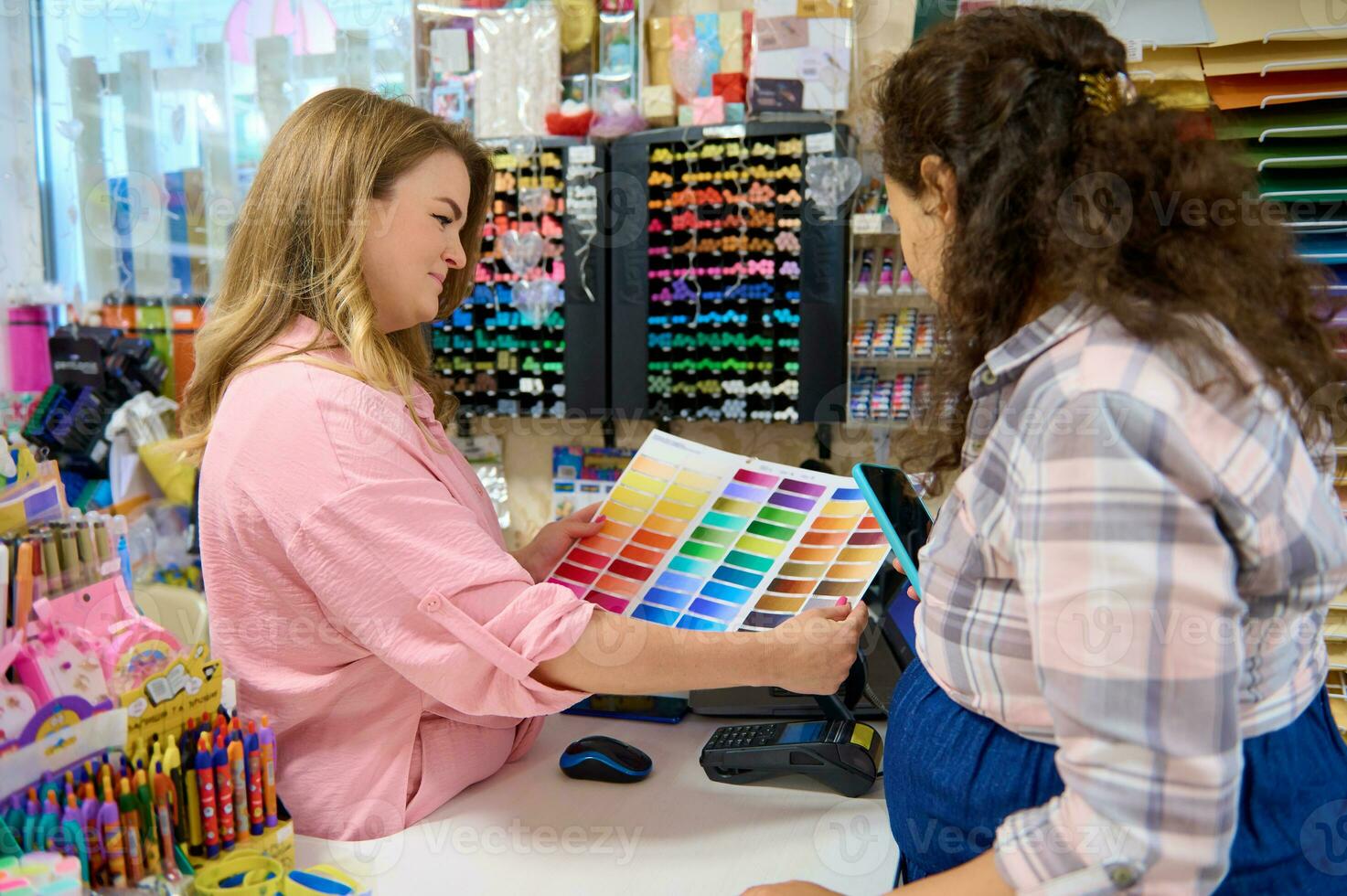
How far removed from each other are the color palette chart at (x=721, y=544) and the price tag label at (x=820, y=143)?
5.03 feet

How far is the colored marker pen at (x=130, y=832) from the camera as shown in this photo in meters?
0.97

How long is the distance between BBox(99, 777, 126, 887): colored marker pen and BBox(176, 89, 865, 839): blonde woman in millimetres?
310

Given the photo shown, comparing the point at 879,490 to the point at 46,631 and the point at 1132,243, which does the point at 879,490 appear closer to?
the point at 1132,243

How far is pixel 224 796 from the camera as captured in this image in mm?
1070

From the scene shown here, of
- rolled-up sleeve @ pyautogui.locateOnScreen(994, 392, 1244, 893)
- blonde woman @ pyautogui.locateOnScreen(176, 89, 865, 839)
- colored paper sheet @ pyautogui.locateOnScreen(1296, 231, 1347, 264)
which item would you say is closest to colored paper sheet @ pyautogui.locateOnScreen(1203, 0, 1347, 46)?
colored paper sheet @ pyautogui.locateOnScreen(1296, 231, 1347, 264)

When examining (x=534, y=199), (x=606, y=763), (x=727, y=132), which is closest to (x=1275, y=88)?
(x=727, y=132)

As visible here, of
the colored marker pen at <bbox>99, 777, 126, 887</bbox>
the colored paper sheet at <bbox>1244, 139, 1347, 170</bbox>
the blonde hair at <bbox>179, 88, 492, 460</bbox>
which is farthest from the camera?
the colored paper sheet at <bbox>1244, 139, 1347, 170</bbox>

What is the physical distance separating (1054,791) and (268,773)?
2.70 ft

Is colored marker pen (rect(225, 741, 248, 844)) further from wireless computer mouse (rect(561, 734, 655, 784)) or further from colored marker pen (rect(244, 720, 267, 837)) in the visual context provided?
wireless computer mouse (rect(561, 734, 655, 784))

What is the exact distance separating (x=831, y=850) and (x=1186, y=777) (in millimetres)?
619

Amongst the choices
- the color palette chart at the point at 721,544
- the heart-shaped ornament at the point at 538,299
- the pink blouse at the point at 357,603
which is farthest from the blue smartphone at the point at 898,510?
the heart-shaped ornament at the point at 538,299

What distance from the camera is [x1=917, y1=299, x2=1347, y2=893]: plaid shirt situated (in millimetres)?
703

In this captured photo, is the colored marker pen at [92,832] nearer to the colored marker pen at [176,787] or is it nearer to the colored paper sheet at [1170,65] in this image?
the colored marker pen at [176,787]

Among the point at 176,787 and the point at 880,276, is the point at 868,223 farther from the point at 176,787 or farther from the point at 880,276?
the point at 176,787
